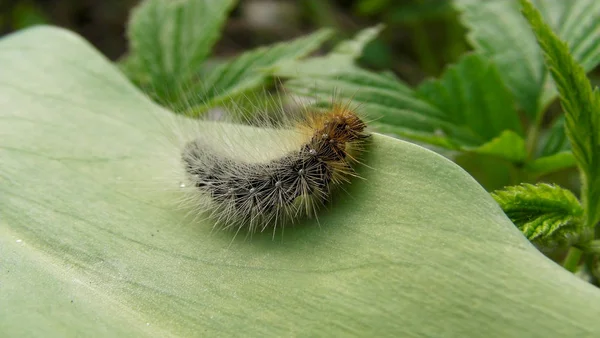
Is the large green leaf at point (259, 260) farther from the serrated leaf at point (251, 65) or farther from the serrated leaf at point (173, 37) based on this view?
the serrated leaf at point (173, 37)

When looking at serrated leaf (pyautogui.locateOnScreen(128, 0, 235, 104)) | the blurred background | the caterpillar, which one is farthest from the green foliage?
the blurred background

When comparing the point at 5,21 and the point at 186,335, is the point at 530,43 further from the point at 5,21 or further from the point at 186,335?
the point at 5,21

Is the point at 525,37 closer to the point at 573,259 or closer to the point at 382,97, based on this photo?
the point at 382,97

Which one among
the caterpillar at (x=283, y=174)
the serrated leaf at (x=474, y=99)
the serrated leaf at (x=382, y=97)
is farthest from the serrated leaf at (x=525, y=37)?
the caterpillar at (x=283, y=174)

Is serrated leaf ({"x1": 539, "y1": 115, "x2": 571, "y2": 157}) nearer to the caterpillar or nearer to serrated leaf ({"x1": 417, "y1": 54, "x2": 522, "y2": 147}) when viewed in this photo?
serrated leaf ({"x1": 417, "y1": 54, "x2": 522, "y2": 147})

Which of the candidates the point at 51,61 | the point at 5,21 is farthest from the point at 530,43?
the point at 5,21

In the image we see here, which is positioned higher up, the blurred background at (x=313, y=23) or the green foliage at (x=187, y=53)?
the blurred background at (x=313, y=23)
